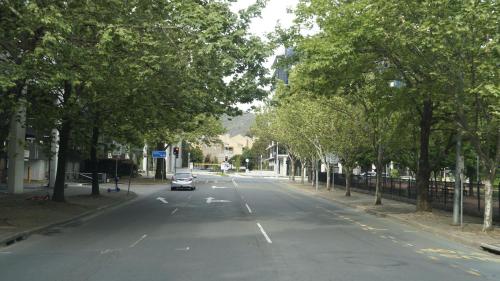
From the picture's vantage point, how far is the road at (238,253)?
9703 mm

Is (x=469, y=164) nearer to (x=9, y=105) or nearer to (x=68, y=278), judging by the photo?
(x=9, y=105)

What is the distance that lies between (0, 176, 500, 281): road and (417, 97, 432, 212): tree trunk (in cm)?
408

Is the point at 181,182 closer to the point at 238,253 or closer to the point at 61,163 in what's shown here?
the point at 61,163

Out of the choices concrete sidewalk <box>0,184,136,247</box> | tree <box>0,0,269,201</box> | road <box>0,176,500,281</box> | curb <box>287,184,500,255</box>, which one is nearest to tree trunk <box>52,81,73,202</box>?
concrete sidewalk <box>0,184,136,247</box>

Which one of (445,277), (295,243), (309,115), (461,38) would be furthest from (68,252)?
(309,115)

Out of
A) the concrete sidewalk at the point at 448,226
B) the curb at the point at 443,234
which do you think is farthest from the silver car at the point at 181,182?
the concrete sidewalk at the point at 448,226

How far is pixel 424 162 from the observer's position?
23.1 m

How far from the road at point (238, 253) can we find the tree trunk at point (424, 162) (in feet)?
13.4

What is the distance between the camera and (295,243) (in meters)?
13.9

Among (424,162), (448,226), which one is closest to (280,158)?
(424,162)

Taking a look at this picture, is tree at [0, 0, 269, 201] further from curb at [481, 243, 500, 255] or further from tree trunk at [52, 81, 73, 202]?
curb at [481, 243, 500, 255]

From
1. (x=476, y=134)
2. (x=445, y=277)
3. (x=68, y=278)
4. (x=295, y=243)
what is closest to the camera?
(x=68, y=278)

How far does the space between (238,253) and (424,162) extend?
13.3 m

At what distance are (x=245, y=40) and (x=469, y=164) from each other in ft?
95.1
